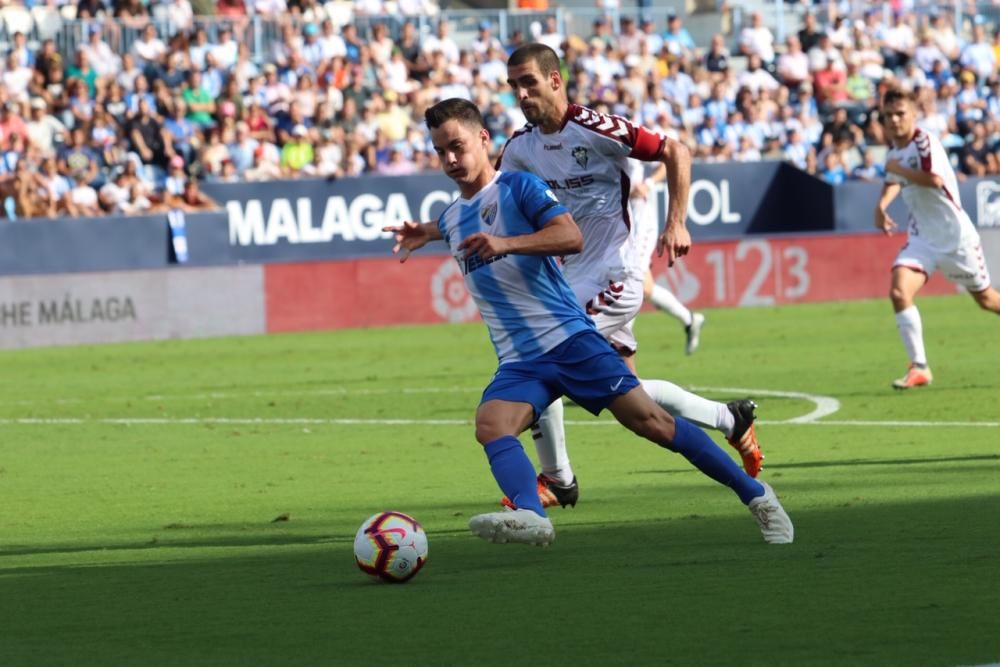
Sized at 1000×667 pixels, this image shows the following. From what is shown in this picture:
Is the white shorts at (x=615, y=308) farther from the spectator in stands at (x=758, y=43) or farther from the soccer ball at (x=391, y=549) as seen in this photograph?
the spectator in stands at (x=758, y=43)

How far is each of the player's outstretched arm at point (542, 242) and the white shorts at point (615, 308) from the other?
2215mm

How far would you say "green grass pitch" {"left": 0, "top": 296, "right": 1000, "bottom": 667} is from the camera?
620 centimetres

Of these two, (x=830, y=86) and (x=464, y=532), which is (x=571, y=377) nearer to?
(x=464, y=532)

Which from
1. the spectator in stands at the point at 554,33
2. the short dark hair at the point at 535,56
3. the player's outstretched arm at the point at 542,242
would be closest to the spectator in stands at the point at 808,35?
the spectator in stands at the point at 554,33

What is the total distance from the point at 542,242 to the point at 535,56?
A: 5.87 ft

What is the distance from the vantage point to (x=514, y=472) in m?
7.88

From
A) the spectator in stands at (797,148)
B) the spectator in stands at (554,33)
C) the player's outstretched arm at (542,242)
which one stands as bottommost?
the spectator in stands at (797,148)

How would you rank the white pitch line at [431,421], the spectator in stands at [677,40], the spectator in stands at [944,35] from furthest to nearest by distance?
the spectator in stands at [944,35]
the spectator in stands at [677,40]
the white pitch line at [431,421]

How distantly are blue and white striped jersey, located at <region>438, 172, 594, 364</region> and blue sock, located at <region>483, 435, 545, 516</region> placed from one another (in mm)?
394

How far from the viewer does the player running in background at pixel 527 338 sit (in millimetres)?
8016

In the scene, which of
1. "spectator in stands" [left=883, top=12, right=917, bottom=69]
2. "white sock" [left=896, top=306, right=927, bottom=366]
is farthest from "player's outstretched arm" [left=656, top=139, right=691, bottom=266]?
"spectator in stands" [left=883, top=12, right=917, bottom=69]

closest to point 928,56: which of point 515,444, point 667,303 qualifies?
point 667,303

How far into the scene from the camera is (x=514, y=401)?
26.5ft

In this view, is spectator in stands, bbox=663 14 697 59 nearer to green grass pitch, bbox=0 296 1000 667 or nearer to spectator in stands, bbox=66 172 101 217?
spectator in stands, bbox=66 172 101 217
